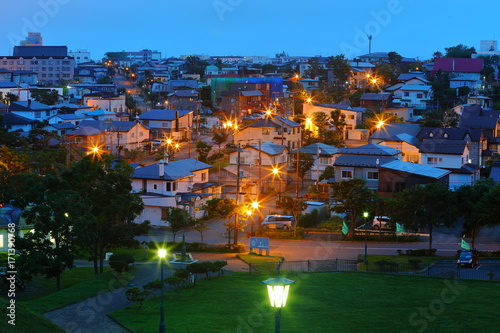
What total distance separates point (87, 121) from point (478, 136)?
2730 cm

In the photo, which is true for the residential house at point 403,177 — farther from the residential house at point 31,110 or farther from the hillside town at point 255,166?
the residential house at point 31,110

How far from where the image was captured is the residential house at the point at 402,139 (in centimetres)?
3831

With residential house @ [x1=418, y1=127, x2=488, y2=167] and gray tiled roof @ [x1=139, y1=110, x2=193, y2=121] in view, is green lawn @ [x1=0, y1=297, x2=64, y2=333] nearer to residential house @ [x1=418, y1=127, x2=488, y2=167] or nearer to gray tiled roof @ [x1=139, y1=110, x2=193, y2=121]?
residential house @ [x1=418, y1=127, x2=488, y2=167]

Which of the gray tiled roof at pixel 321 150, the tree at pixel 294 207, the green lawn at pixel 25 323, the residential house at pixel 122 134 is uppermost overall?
the residential house at pixel 122 134

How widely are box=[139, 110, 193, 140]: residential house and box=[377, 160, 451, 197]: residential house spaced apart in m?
23.2

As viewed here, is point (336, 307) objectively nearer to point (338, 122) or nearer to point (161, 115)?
point (338, 122)

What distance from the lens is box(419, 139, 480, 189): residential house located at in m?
33.6

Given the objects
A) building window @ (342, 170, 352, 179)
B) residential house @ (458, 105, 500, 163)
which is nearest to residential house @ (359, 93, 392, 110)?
residential house @ (458, 105, 500, 163)

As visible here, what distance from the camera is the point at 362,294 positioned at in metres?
16.5

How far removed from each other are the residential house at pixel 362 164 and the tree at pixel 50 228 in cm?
1729

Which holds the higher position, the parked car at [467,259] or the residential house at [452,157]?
the residential house at [452,157]

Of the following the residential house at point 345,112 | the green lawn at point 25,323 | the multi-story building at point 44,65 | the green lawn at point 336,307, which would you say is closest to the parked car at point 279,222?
the green lawn at point 336,307

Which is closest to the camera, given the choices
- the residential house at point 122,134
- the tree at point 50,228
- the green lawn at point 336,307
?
the green lawn at point 336,307

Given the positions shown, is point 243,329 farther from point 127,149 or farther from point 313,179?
point 127,149
